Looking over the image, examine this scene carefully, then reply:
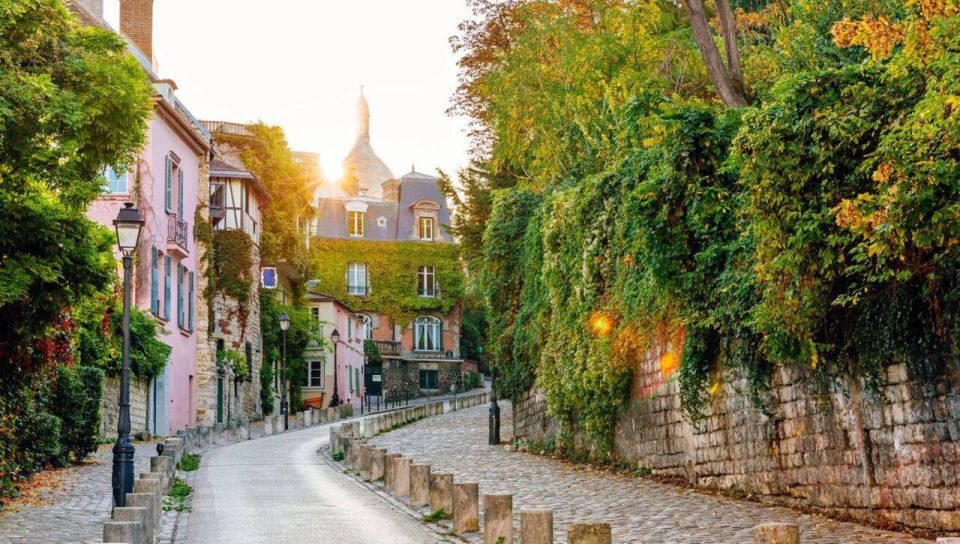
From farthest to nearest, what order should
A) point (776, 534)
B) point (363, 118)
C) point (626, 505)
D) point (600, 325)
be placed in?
point (363, 118) < point (600, 325) < point (626, 505) < point (776, 534)

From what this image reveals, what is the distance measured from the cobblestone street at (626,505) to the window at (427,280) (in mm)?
46596

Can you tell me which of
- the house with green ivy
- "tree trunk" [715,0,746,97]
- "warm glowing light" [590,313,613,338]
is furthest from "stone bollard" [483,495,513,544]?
the house with green ivy

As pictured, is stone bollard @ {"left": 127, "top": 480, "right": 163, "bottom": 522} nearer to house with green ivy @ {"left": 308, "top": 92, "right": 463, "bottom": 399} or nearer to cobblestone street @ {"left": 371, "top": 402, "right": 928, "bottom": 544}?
cobblestone street @ {"left": 371, "top": 402, "right": 928, "bottom": 544}

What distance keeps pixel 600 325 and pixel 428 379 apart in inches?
2171

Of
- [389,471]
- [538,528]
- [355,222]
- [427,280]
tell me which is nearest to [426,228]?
[427,280]

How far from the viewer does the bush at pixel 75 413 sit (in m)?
21.1

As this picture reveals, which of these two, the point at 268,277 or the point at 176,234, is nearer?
the point at 176,234

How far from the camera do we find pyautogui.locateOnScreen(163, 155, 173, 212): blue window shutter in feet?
115

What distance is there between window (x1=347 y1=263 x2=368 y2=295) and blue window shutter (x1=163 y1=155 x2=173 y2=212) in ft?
122

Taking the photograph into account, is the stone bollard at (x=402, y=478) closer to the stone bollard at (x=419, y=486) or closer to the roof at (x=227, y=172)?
the stone bollard at (x=419, y=486)

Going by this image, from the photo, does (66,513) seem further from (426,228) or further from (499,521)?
(426,228)

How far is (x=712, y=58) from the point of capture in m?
19.0

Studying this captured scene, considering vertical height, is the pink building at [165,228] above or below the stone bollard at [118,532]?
above

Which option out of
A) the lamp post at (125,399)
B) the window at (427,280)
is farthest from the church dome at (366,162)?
the lamp post at (125,399)
